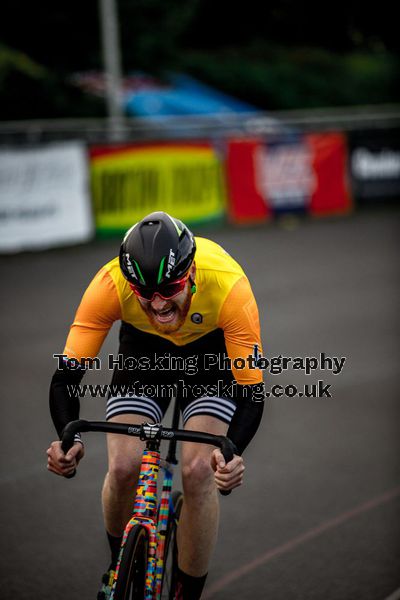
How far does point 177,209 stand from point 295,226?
2.78 meters

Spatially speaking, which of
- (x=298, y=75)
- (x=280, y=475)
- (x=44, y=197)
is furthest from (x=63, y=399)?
(x=298, y=75)

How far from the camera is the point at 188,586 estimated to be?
4.13m

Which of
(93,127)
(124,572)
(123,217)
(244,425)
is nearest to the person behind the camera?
(124,572)

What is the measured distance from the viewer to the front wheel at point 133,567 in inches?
133

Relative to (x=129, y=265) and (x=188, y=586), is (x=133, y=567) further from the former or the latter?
(x=129, y=265)

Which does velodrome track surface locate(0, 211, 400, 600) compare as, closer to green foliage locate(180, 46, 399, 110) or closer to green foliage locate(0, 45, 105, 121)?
green foliage locate(0, 45, 105, 121)

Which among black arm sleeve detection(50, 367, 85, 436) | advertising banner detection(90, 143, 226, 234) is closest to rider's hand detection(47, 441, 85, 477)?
black arm sleeve detection(50, 367, 85, 436)

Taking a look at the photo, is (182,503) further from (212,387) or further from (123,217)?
(123,217)

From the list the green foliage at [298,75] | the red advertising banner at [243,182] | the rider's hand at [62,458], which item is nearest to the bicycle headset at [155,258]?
the rider's hand at [62,458]

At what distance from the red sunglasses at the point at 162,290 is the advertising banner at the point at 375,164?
55.2ft

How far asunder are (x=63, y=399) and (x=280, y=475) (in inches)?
110

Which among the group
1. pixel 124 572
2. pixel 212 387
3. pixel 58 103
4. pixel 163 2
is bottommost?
pixel 124 572

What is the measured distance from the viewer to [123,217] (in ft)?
53.3

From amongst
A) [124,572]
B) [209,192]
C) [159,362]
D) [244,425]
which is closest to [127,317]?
[159,362]
